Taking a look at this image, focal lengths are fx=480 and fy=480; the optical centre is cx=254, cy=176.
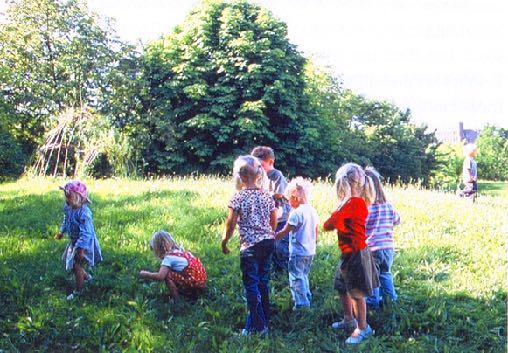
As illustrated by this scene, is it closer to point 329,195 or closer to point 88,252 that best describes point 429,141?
point 329,195

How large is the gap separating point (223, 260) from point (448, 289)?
9.71ft

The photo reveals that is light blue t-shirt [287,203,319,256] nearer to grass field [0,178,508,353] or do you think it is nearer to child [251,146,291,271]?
child [251,146,291,271]

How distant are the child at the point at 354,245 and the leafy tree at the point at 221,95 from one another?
2037 centimetres

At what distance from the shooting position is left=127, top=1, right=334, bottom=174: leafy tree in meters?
25.9

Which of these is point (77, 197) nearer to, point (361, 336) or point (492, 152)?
point (361, 336)

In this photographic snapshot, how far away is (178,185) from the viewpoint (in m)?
11.8

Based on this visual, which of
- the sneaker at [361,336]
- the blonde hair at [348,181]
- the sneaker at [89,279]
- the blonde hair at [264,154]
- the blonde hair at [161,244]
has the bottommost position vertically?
the sneaker at [89,279]

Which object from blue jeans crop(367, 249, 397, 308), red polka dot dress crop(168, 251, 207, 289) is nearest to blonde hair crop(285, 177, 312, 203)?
blue jeans crop(367, 249, 397, 308)

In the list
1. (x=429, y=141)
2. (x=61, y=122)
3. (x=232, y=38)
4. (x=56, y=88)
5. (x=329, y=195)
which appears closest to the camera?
(x=329, y=195)

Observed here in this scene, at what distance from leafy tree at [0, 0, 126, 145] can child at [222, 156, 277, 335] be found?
21095 mm

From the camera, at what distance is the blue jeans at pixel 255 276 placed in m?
4.71

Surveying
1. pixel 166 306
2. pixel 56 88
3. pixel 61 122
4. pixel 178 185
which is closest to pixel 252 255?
pixel 166 306

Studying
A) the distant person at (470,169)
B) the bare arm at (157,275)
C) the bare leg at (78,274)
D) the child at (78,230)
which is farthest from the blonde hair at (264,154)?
the distant person at (470,169)

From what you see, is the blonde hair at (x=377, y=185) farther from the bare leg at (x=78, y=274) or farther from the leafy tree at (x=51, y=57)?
the leafy tree at (x=51, y=57)
